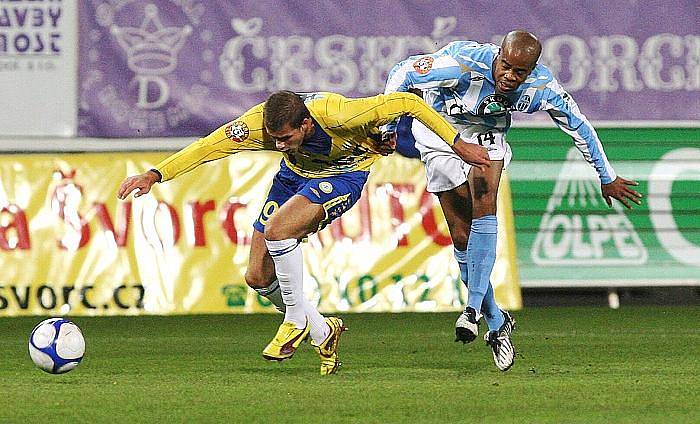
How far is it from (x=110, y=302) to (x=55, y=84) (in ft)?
7.09

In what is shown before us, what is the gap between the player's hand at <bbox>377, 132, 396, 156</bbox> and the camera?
7.59 metres

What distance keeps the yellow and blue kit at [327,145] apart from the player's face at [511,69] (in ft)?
1.79

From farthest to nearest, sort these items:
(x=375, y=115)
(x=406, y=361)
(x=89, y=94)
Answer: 1. (x=89, y=94)
2. (x=406, y=361)
3. (x=375, y=115)

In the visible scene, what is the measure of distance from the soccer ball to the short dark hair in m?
1.44

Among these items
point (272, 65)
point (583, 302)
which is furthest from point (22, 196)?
point (583, 302)

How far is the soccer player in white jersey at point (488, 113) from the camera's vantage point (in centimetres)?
760

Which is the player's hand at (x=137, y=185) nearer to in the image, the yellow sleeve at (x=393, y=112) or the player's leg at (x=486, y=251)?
the yellow sleeve at (x=393, y=112)

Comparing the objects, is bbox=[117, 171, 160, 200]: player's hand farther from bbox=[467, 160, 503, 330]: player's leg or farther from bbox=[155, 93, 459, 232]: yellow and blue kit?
bbox=[467, 160, 503, 330]: player's leg

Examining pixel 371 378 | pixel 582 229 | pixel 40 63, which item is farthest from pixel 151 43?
pixel 371 378

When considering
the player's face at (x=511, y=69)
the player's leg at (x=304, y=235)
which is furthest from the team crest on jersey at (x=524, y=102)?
the player's leg at (x=304, y=235)

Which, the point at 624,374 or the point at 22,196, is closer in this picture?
the point at 624,374

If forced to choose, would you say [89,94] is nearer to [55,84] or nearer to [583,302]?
[55,84]

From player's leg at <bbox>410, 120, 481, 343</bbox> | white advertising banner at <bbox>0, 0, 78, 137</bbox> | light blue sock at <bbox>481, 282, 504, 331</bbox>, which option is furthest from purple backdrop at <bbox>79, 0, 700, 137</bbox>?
light blue sock at <bbox>481, 282, 504, 331</bbox>

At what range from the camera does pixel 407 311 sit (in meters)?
12.8
